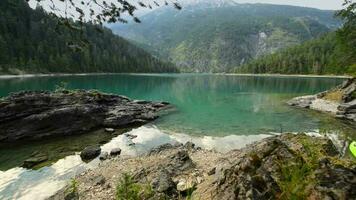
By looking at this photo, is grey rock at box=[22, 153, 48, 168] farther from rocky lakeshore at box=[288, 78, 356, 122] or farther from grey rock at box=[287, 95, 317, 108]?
grey rock at box=[287, 95, 317, 108]

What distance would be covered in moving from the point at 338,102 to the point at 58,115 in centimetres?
4713

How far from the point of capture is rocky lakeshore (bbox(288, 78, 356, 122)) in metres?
45.0

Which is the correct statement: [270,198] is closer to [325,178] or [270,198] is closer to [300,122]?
[325,178]

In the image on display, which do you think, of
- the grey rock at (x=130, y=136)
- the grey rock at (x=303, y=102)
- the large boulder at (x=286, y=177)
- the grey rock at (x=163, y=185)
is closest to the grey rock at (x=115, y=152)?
the grey rock at (x=130, y=136)

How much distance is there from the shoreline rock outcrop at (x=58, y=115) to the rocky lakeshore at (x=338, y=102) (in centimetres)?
2903

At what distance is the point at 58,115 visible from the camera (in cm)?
3816

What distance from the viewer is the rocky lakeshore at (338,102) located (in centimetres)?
4499

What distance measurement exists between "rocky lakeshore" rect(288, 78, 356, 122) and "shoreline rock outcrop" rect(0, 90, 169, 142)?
95.2 ft

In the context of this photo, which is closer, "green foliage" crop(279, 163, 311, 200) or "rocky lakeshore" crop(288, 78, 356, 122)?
"green foliage" crop(279, 163, 311, 200)

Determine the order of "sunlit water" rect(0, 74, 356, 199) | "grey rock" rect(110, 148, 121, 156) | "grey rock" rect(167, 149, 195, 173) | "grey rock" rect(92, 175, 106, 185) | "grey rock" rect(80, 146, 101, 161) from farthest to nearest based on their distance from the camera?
"grey rock" rect(110, 148, 121, 156), "grey rock" rect(80, 146, 101, 161), "sunlit water" rect(0, 74, 356, 199), "grey rock" rect(167, 149, 195, 173), "grey rock" rect(92, 175, 106, 185)

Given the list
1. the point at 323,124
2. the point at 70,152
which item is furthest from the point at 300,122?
the point at 70,152

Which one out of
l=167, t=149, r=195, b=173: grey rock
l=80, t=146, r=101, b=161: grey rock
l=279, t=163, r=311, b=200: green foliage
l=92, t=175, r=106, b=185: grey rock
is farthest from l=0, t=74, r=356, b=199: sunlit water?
l=167, t=149, r=195, b=173: grey rock

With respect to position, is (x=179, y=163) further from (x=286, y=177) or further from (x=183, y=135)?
(x=183, y=135)

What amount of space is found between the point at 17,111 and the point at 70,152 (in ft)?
43.1
